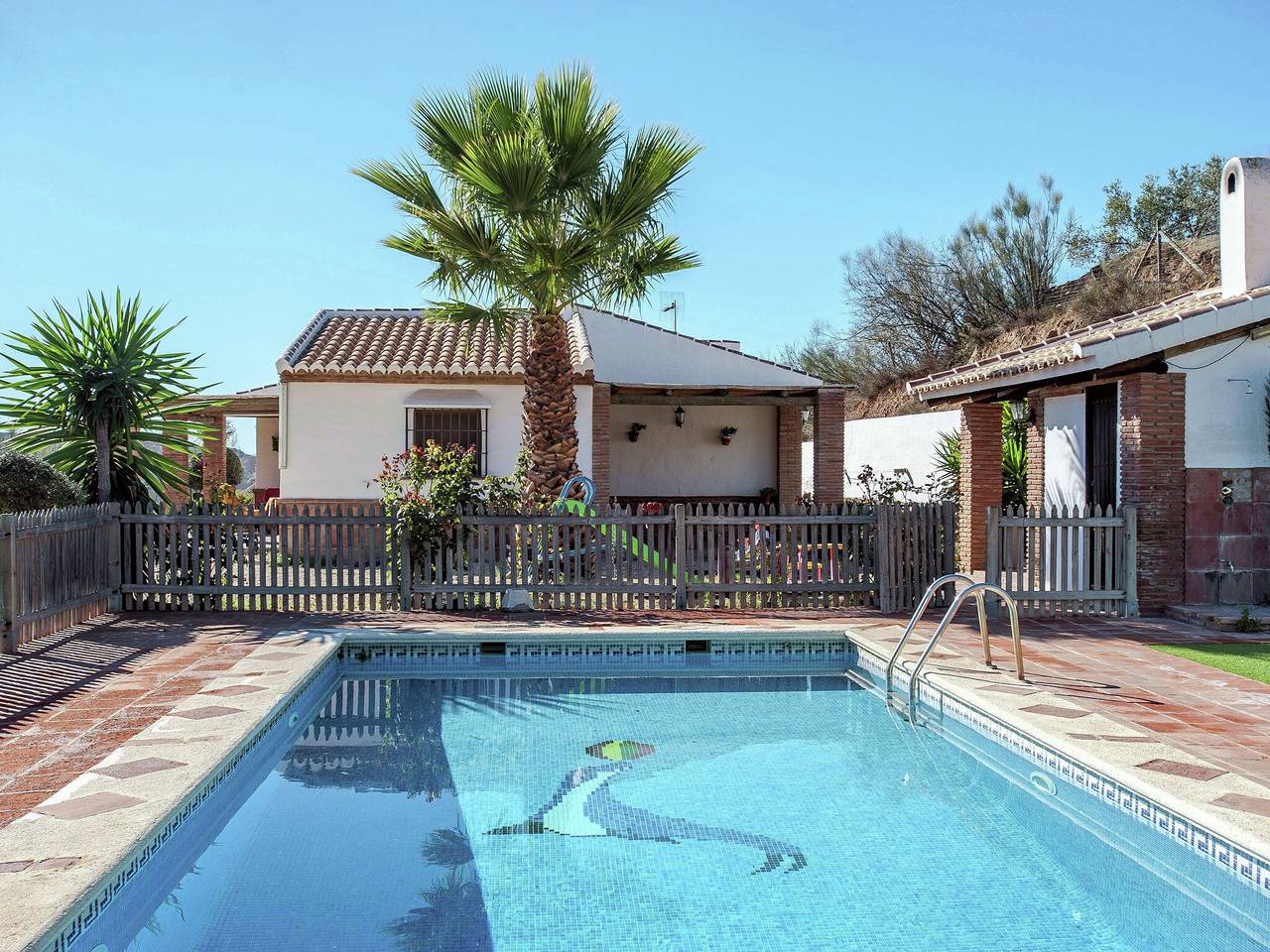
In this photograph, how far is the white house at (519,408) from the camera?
18.1 metres

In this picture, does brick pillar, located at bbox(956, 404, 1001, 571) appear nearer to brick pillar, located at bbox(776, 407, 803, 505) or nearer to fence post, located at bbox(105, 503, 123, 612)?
brick pillar, located at bbox(776, 407, 803, 505)

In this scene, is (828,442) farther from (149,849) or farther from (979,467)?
(149,849)

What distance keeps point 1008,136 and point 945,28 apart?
9.91 metres

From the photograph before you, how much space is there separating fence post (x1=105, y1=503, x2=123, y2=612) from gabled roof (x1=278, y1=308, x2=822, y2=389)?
7583mm

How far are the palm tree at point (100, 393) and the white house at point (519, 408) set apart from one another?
5.30m

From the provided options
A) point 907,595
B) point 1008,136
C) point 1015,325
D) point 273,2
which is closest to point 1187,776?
point 907,595

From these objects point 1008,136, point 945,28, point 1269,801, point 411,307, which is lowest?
point 1269,801

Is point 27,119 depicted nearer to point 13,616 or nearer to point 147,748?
point 13,616

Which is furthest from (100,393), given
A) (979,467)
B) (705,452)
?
(705,452)

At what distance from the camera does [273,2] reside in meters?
11.8

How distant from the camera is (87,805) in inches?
171

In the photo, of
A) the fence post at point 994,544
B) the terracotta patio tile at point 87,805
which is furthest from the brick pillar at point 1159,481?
the terracotta patio tile at point 87,805

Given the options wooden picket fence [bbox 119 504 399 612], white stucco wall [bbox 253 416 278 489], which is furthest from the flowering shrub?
white stucco wall [bbox 253 416 278 489]

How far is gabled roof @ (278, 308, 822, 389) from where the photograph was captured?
18.2 meters
